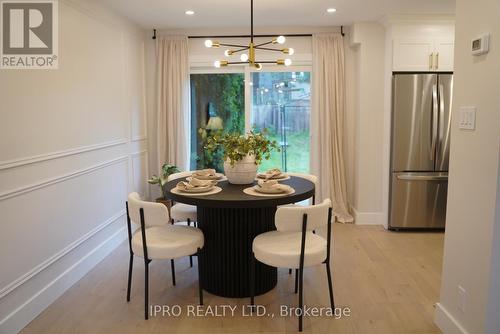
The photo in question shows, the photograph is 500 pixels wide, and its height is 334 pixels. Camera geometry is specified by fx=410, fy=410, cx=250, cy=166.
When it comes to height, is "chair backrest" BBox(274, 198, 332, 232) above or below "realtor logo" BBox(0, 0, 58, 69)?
below

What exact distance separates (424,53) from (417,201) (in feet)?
5.53

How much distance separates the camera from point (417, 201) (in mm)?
4766

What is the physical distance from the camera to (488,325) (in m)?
2.14

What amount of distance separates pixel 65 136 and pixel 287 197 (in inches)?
73.6

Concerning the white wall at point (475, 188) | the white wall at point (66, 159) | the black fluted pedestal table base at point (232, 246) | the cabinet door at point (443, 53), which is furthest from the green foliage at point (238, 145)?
the cabinet door at point (443, 53)

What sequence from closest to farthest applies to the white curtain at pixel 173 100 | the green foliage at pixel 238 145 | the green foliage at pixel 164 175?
the green foliage at pixel 238 145 < the green foliage at pixel 164 175 < the white curtain at pixel 173 100

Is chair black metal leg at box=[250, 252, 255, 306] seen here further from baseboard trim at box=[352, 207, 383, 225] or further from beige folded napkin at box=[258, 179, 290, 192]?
baseboard trim at box=[352, 207, 383, 225]

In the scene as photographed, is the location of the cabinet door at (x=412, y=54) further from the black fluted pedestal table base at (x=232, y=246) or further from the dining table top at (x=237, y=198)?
the black fluted pedestal table base at (x=232, y=246)

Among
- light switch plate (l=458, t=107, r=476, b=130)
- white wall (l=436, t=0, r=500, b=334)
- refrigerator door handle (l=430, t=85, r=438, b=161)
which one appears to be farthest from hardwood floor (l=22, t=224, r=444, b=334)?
light switch plate (l=458, t=107, r=476, b=130)

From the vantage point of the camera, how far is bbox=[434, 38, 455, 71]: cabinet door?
4.59 m

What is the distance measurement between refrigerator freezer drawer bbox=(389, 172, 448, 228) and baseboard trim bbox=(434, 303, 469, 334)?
2.21 m

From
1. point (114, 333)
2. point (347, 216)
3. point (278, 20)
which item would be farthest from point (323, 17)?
point (114, 333)

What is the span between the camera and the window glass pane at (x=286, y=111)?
543 cm

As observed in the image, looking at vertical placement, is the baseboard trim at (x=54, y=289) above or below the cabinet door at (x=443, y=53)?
below
